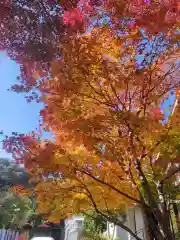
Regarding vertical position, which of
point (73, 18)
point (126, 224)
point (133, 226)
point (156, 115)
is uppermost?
point (73, 18)

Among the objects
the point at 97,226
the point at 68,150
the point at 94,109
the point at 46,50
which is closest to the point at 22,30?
the point at 46,50

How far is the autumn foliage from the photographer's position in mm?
3599

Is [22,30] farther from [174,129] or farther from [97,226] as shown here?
[97,226]

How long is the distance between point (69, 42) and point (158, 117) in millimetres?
1905

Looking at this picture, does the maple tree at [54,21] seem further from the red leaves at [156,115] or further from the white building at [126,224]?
the white building at [126,224]

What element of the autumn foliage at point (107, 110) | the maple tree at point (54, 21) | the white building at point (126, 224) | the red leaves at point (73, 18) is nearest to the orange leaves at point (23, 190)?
the autumn foliage at point (107, 110)

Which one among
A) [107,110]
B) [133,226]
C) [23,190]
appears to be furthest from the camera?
[133,226]

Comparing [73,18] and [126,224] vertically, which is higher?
[73,18]

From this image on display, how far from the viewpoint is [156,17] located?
3596 millimetres

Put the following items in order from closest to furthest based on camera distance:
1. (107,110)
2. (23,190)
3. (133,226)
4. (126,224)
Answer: (107,110) < (23,190) < (133,226) < (126,224)

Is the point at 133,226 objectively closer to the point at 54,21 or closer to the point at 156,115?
the point at 156,115

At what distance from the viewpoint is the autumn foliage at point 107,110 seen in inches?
142

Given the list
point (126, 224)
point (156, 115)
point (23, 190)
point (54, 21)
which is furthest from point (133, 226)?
point (54, 21)

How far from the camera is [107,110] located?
3.78 meters
